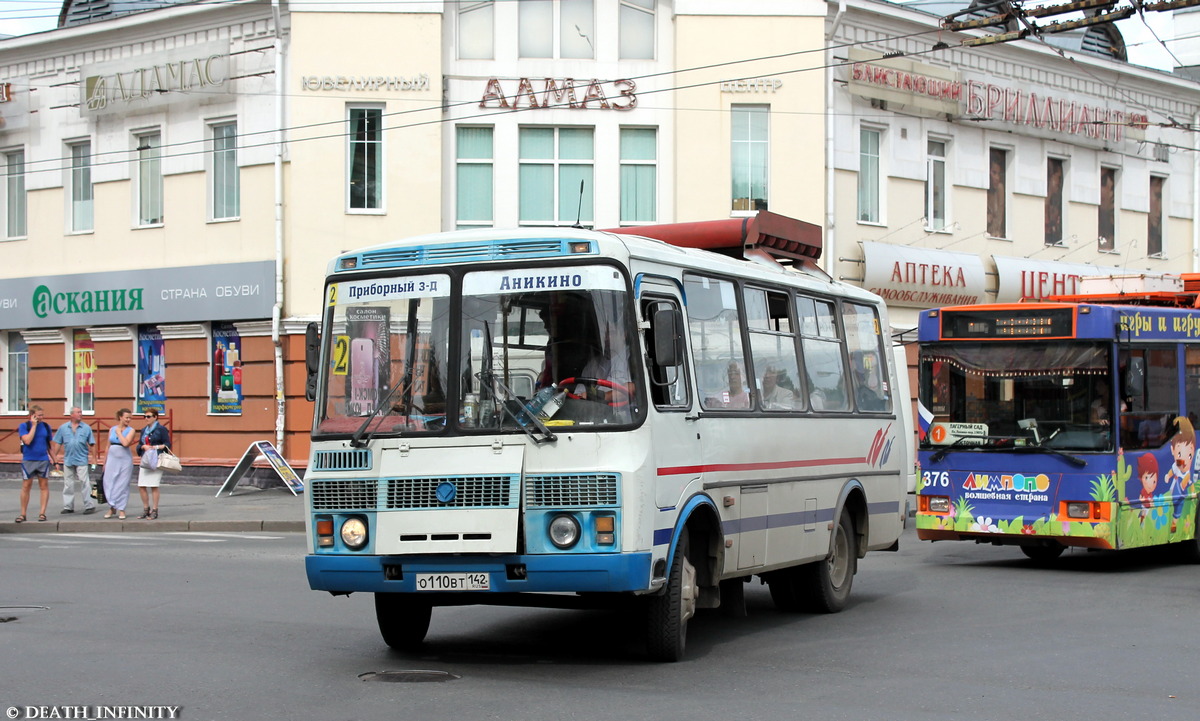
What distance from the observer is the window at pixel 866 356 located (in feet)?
40.9

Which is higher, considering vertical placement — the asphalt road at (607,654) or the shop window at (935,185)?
the shop window at (935,185)

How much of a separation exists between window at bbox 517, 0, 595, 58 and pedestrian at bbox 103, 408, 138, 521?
972cm

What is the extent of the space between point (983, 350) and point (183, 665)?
9310mm

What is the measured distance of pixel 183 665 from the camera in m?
9.02

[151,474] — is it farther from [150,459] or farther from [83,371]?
[83,371]

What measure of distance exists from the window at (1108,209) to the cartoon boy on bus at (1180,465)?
18.9m

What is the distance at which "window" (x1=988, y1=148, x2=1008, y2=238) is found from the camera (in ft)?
101

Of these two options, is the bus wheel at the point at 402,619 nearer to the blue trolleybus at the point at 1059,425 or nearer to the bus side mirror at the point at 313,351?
the bus side mirror at the point at 313,351

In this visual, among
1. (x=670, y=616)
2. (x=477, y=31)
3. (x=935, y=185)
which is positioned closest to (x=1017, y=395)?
(x=670, y=616)

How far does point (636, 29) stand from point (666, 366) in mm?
18401

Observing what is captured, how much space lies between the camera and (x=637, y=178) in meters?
26.2

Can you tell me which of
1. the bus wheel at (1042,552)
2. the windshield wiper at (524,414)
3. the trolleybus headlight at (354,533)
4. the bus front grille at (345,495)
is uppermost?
the windshield wiper at (524,414)

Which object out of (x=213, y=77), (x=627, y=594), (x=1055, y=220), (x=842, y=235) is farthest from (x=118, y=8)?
(x=627, y=594)

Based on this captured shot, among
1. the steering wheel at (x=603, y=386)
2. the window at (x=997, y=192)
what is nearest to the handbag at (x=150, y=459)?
the steering wheel at (x=603, y=386)
